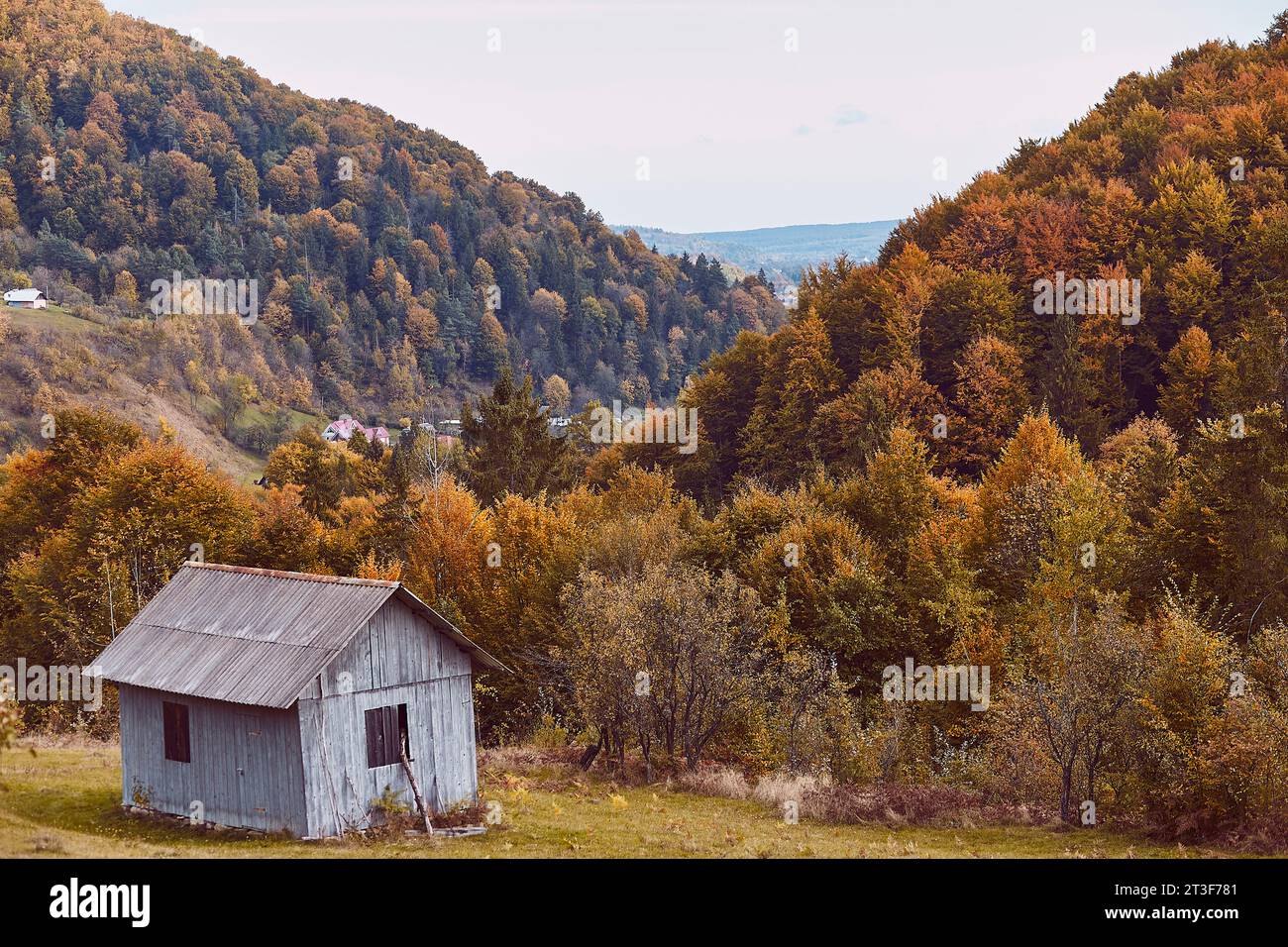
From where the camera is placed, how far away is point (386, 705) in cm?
3222

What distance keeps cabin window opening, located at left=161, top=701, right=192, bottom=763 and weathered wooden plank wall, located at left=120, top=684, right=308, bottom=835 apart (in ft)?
0.44

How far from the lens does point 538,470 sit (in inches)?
3575

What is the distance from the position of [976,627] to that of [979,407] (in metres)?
31.1

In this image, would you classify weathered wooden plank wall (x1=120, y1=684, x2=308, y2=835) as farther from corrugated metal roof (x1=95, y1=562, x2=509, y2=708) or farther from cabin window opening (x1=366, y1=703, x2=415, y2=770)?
cabin window opening (x1=366, y1=703, x2=415, y2=770)

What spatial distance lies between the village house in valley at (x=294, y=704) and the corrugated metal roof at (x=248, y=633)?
1.6 inches

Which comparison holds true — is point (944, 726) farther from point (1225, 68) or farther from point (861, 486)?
point (1225, 68)

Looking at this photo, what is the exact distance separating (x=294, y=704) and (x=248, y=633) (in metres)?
3.38

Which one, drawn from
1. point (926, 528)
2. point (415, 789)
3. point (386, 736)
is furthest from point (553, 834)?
point (926, 528)

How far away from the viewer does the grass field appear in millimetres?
28406

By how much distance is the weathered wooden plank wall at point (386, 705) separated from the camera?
30.7 m

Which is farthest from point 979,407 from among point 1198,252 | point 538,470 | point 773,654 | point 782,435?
point 773,654
